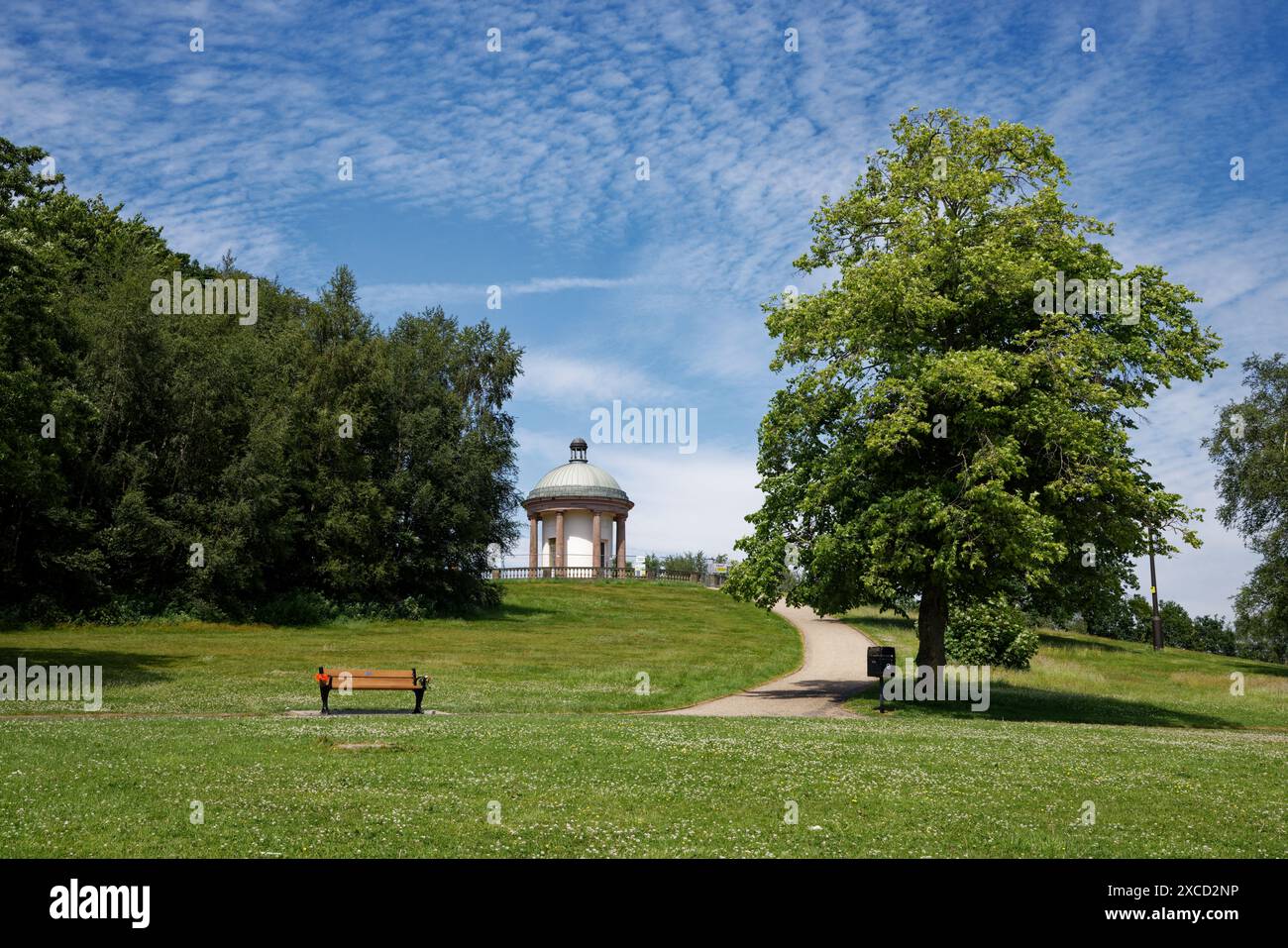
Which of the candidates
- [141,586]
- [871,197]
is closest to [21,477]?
[141,586]

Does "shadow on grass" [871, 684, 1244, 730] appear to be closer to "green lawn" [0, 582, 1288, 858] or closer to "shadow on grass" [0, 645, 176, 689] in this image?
"green lawn" [0, 582, 1288, 858]

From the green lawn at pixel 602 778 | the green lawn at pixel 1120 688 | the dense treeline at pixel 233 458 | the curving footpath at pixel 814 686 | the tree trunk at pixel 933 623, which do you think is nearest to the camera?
the green lawn at pixel 602 778

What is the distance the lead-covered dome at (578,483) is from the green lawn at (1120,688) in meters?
24.0

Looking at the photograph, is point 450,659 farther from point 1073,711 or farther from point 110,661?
point 1073,711

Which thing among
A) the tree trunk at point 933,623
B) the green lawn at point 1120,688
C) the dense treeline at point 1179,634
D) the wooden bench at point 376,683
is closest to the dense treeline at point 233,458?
the wooden bench at point 376,683

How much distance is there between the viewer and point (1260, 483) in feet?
154

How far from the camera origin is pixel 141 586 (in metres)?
42.8

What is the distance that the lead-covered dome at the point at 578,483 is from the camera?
2938 inches

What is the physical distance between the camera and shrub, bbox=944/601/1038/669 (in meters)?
38.3

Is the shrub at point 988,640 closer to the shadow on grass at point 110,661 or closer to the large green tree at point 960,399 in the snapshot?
the large green tree at point 960,399

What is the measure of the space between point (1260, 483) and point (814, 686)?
28538 millimetres

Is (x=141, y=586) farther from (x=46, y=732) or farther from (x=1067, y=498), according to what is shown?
(x=1067, y=498)

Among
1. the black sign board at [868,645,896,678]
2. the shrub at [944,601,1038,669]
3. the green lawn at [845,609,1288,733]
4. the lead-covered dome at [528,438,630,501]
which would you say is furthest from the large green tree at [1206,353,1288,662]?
the lead-covered dome at [528,438,630,501]

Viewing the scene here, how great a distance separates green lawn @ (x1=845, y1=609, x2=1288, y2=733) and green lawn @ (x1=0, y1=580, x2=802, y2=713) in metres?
6.71
